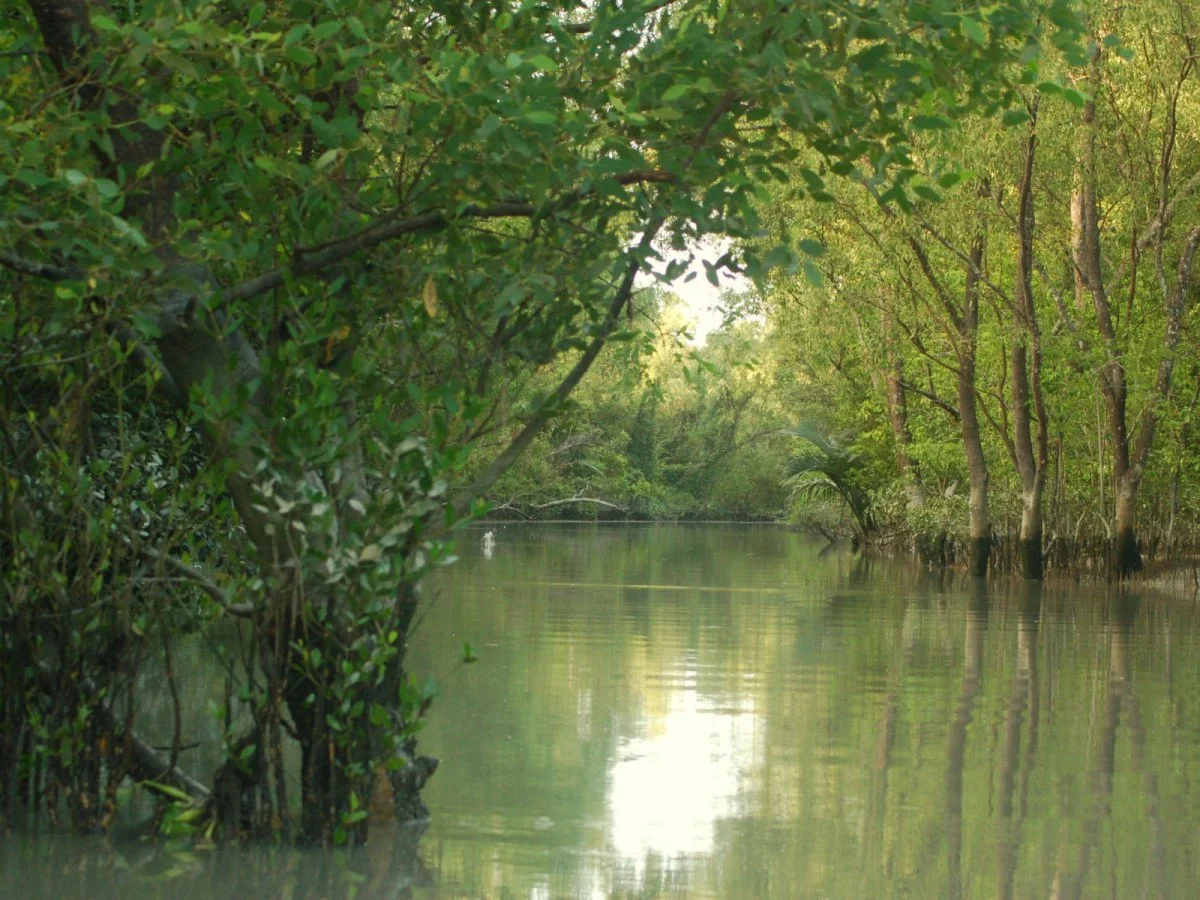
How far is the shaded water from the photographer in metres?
6.06

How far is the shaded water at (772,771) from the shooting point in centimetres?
606

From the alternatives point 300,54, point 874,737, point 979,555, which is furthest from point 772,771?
point 979,555

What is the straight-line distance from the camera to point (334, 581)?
5598mm

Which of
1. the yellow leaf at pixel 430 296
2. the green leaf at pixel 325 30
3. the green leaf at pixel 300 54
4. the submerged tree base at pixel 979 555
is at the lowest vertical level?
the submerged tree base at pixel 979 555

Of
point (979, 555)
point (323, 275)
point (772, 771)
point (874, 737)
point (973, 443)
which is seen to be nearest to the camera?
point (323, 275)

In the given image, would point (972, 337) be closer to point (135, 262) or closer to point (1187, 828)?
point (1187, 828)

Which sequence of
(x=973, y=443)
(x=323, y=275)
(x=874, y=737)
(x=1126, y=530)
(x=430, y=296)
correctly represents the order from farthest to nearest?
(x=973, y=443) → (x=1126, y=530) → (x=874, y=737) → (x=323, y=275) → (x=430, y=296)

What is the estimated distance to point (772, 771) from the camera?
27.2ft

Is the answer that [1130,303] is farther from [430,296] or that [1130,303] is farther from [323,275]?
[430,296]

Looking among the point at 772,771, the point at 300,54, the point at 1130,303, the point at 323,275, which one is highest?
the point at 1130,303

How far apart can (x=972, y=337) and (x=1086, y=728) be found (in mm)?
17666

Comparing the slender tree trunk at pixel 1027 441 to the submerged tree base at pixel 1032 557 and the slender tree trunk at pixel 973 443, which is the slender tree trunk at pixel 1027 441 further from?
the slender tree trunk at pixel 973 443

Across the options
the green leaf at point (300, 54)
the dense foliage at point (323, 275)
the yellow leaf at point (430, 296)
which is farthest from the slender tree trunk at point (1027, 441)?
the green leaf at point (300, 54)

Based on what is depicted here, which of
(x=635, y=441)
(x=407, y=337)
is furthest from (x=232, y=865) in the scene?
(x=635, y=441)
